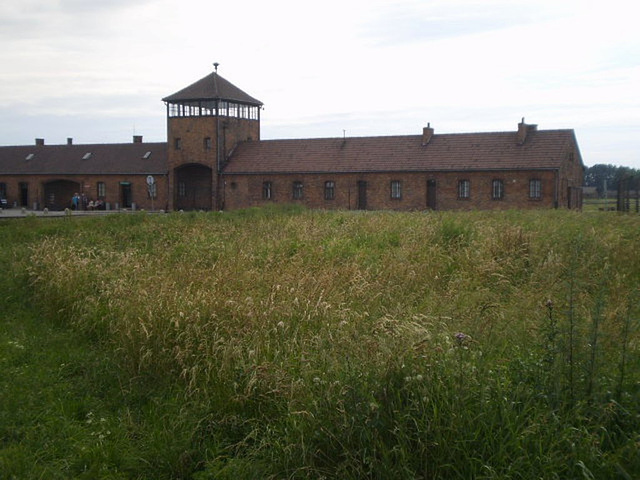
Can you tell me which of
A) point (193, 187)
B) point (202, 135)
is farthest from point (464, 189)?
point (193, 187)

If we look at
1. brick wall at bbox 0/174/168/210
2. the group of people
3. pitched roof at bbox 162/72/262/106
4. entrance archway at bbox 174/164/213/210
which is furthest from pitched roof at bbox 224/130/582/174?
the group of people

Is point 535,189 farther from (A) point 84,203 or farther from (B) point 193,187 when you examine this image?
(A) point 84,203

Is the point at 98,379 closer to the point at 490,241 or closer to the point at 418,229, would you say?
the point at 490,241

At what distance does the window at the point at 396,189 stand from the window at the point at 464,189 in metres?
3.91

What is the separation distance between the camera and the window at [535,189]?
41.5m

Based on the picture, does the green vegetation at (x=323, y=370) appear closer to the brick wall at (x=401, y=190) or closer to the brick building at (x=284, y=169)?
the brick wall at (x=401, y=190)

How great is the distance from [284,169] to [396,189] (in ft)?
26.6

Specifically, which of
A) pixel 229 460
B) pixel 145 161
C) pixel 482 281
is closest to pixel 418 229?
pixel 482 281

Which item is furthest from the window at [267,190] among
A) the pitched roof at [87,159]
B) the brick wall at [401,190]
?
the pitched roof at [87,159]

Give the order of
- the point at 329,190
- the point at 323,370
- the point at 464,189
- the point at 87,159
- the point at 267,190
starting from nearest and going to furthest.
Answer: the point at 323,370 → the point at 464,189 → the point at 329,190 → the point at 267,190 → the point at 87,159

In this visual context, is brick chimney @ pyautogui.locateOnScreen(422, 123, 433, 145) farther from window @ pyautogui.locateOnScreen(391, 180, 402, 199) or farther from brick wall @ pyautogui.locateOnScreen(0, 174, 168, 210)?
brick wall @ pyautogui.locateOnScreen(0, 174, 168, 210)

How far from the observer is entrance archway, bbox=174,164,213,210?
51.0 m

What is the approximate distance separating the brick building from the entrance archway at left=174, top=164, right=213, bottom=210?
0.24 ft

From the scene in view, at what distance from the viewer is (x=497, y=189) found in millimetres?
42625
